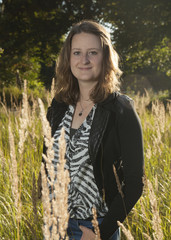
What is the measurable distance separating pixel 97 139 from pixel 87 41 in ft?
2.13

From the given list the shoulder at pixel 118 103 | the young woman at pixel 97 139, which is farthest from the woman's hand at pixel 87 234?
the shoulder at pixel 118 103

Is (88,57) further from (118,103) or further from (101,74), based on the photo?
(118,103)

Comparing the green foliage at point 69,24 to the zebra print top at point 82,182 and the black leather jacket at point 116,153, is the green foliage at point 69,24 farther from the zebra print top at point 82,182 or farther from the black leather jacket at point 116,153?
the black leather jacket at point 116,153

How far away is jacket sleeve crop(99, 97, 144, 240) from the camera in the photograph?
1.38 metres

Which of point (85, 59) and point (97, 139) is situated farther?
point (85, 59)

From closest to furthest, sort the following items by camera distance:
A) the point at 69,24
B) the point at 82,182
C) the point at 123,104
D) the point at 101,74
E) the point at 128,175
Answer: the point at 128,175, the point at 123,104, the point at 82,182, the point at 101,74, the point at 69,24

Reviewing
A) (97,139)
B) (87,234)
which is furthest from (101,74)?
(87,234)

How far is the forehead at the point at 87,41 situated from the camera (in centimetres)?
174

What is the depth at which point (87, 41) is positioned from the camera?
176 centimetres

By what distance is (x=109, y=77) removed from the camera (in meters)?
1.77

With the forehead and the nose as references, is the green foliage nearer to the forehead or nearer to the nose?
the forehead

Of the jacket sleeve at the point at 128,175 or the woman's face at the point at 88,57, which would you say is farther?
the woman's face at the point at 88,57

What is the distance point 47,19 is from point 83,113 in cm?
915

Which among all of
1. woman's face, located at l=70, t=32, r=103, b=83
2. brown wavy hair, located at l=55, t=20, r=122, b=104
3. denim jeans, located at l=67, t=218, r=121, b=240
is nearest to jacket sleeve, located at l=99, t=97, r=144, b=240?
denim jeans, located at l=67, t=218, r=121, b=240
